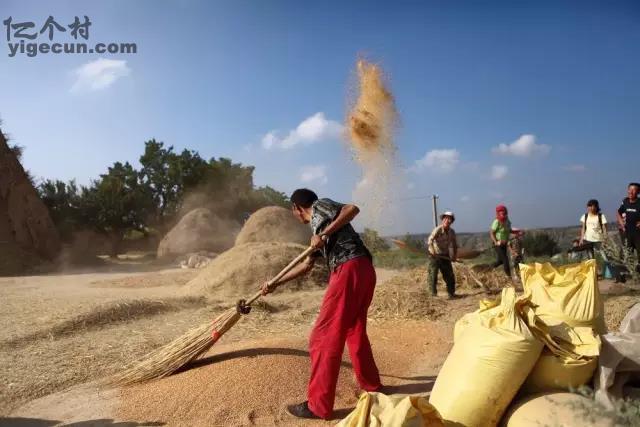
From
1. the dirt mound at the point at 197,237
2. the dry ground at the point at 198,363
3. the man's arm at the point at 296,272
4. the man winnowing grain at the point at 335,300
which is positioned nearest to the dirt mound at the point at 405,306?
the dry ground at the point at 198,363

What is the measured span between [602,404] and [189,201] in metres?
23.6

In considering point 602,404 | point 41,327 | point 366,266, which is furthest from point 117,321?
point 602,404

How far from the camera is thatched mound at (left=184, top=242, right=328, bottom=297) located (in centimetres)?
884

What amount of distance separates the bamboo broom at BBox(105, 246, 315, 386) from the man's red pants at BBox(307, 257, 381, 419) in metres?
0.78

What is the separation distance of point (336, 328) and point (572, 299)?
1330mm

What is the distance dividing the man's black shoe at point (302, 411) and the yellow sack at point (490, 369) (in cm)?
95

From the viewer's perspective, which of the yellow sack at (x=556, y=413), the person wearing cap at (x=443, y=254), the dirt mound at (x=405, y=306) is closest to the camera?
the yellow sack at (x=556, y=413)

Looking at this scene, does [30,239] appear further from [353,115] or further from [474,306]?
[474,306]

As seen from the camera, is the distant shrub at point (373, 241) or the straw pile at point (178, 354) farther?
the distant shrub at point (373, 241)

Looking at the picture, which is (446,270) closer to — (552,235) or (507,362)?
(507,362)

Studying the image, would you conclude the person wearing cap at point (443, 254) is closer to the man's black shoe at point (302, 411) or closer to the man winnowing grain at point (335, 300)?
the man winnowing grain at point (335, 300)

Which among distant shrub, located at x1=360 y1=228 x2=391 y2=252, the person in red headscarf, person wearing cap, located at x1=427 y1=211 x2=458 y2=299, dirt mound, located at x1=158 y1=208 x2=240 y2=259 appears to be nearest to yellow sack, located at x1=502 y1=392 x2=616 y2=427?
person wearing cap, located at x1=427 y1=211 x2=458 y2=299

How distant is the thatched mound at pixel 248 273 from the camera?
29.0ft

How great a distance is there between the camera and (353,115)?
7.73m
